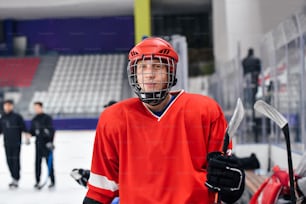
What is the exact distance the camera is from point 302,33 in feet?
4.72

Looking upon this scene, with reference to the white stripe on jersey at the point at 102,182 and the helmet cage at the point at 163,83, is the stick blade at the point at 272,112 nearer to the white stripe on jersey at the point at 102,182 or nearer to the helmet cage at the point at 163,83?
the helmet cage at the point at 163,83

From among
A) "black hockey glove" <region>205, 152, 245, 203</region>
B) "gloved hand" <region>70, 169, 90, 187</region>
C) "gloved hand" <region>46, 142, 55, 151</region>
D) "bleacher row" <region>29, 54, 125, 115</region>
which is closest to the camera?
"black hockey glove" <region>205, 152, 245, 203</region>

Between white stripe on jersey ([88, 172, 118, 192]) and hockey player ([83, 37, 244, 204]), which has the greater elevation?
hockey player ([83, 37, 244, 204])

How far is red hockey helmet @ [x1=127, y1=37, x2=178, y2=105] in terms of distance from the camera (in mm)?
639

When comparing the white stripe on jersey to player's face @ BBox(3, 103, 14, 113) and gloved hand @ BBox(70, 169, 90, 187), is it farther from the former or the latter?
player's face @ BBox(3, 103, 14, 113)

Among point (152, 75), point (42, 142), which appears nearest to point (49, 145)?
point (42, 142)

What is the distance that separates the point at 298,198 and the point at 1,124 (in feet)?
2.65

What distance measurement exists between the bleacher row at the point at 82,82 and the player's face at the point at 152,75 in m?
0.62

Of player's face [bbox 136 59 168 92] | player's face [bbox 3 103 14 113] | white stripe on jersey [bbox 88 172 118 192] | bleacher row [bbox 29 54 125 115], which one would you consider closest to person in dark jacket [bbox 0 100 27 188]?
player's face [bbox 3 103 14 113]

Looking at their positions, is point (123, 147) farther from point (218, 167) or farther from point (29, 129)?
point (29, 129)

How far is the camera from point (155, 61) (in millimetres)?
650

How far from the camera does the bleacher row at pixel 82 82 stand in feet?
4.31

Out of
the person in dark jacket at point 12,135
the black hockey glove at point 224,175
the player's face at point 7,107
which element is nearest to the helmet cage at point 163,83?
the black hockey glove at point 224,175

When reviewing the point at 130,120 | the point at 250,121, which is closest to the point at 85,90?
the point at 130,120
